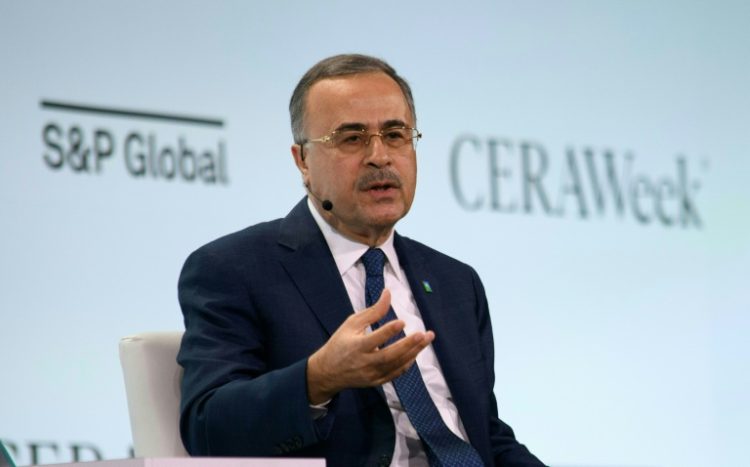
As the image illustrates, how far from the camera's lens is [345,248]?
2957 mm

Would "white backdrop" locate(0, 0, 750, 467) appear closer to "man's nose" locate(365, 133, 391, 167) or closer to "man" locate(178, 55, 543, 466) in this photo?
"man" locate(178, 55, 543, 466)

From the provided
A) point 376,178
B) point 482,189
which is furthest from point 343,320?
point 482,189

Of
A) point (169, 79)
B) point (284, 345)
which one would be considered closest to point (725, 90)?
point (169, 79)

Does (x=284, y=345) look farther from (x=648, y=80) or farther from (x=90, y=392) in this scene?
(x=648, y=80)

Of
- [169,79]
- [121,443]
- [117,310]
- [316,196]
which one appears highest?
[169,79]

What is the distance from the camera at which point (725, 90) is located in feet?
16.9

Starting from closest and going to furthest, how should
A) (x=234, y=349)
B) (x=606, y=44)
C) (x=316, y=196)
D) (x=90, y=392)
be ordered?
(x=234, y=349), (x=316, y=196), (x=90, y=392), (x=606, y=44)

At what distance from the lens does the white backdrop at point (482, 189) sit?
362 cm

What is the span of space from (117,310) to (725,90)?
269 centimetres

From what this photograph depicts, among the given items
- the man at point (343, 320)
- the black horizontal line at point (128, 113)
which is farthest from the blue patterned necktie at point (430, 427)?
the black horizontal line at point (128, 113)

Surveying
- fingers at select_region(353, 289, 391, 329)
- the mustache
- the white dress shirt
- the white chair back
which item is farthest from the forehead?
fingers at select_region(353, 289, 391, 329)

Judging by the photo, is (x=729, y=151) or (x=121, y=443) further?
(x=729, y=151)

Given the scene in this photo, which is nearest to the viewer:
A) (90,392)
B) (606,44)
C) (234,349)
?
(234,349)

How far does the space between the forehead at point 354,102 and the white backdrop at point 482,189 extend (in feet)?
3.15
